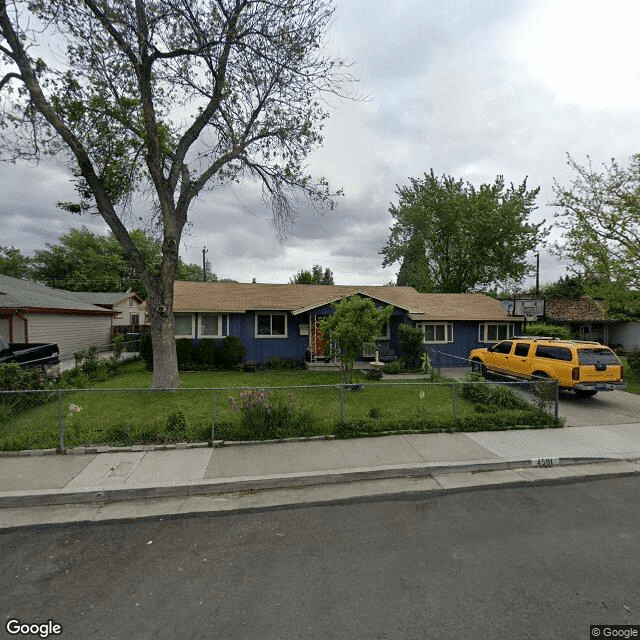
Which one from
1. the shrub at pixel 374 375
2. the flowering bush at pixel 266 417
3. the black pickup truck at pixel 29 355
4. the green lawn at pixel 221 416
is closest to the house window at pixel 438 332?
the shrub at pixel 374 375

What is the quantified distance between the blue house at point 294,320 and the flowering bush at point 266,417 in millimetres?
8345

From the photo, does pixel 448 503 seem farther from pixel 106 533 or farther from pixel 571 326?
pixel 571 326

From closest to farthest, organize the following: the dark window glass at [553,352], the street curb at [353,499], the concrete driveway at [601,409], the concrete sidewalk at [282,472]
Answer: the street curb at [353,499], the concrete sidewalk at [282,472], the concrete driveway at [601,409], the dark window glass at [553,352]

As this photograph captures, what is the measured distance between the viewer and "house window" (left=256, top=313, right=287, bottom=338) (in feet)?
57.3

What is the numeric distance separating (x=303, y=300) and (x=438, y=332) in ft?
25.1

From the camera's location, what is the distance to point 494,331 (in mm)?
19828

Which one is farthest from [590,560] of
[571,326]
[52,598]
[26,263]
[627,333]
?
[26,263]

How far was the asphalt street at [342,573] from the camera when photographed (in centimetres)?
294

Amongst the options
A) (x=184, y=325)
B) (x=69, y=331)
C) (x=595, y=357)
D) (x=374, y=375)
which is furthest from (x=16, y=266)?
(x=595, y=357)

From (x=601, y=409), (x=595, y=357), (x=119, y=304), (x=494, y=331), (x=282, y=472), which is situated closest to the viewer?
(x=282, y=472)

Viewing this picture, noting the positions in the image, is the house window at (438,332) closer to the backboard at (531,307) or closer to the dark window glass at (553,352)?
the backboard at (531,307)

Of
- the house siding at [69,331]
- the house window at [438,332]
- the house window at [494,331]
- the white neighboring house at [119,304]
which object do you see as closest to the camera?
the house siding at [69,331]

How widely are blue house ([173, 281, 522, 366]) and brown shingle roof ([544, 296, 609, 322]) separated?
1038 centimetres

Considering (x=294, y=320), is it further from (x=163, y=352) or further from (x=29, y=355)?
(x=29, y=355)
